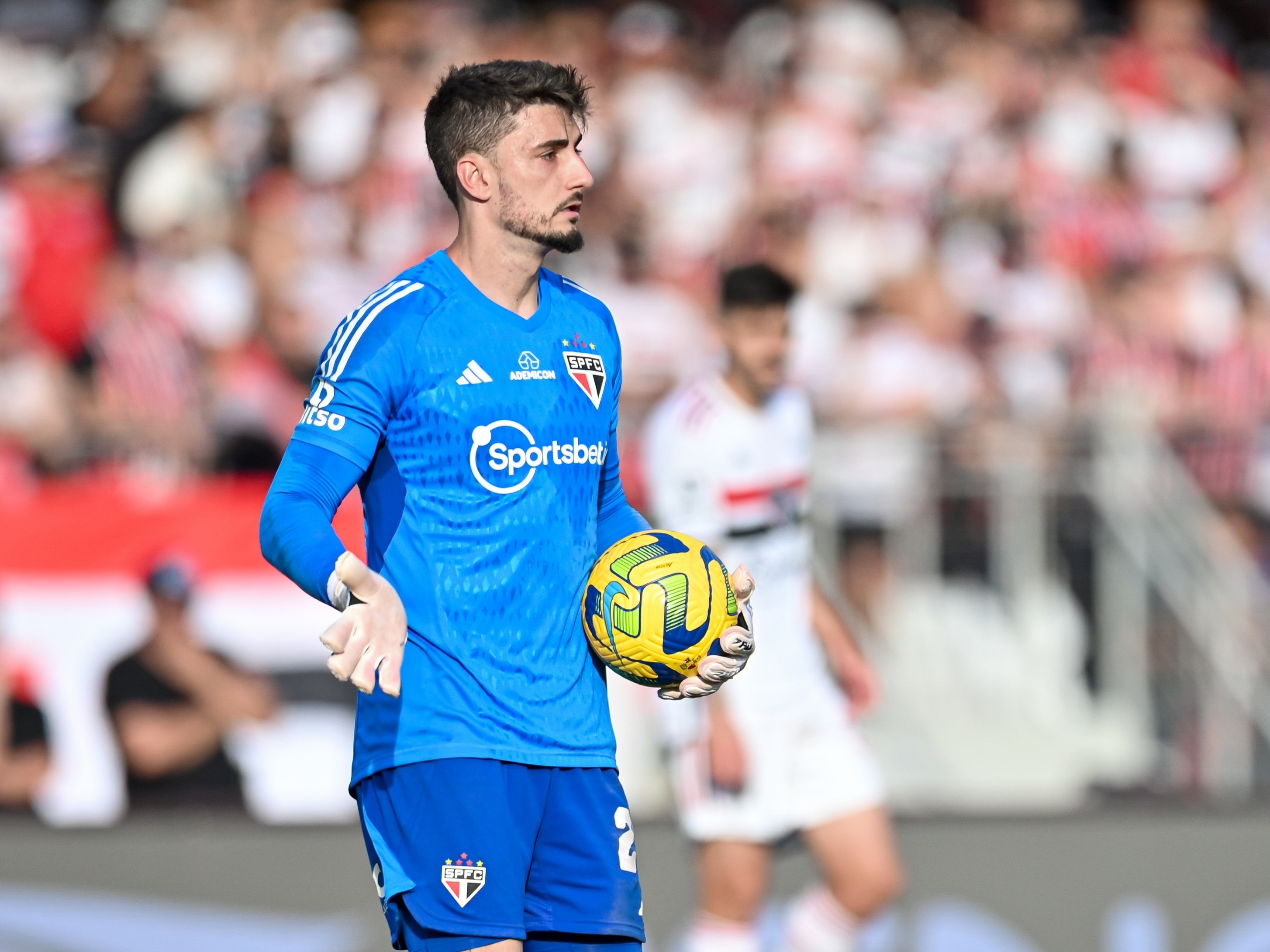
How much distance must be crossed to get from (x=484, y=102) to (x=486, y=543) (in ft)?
3.32

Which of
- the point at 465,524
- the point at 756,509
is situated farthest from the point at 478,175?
the point at 756,509

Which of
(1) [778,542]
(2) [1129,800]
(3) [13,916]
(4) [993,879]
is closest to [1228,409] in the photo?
(2) [1129,800]

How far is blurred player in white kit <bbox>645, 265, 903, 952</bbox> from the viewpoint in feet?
22.4

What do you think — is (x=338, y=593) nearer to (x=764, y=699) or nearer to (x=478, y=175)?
(x=478, y=175)

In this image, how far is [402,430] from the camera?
12.5ft

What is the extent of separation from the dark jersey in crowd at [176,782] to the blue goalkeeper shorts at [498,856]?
417cm

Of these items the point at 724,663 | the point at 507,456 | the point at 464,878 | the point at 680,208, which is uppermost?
the point at 680,208

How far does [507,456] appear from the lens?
3.85m

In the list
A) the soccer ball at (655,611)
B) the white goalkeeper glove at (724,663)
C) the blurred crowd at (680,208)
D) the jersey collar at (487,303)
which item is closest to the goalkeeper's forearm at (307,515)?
the jersey collar at (487,303)

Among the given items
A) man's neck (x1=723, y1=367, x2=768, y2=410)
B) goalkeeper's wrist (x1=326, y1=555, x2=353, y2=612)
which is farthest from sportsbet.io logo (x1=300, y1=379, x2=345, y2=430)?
man's neck (x1=723, y1=367, x2=768, y2=410)

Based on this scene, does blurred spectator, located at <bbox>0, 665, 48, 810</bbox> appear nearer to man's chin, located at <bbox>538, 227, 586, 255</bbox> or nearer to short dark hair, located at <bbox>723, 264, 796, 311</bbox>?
short dark hair, located at <bbox>723, 264, 796, 311</bbox>

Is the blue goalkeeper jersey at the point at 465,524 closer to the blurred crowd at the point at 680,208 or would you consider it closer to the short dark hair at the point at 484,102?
the short dark hair at the point at 484,102

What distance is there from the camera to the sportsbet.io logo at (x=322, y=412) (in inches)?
146

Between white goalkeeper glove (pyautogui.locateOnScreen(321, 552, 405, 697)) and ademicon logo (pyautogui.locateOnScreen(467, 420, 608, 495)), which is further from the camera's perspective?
ademicon logo (pyautogui.locateOnScreen(467, 420, 608, 495))
